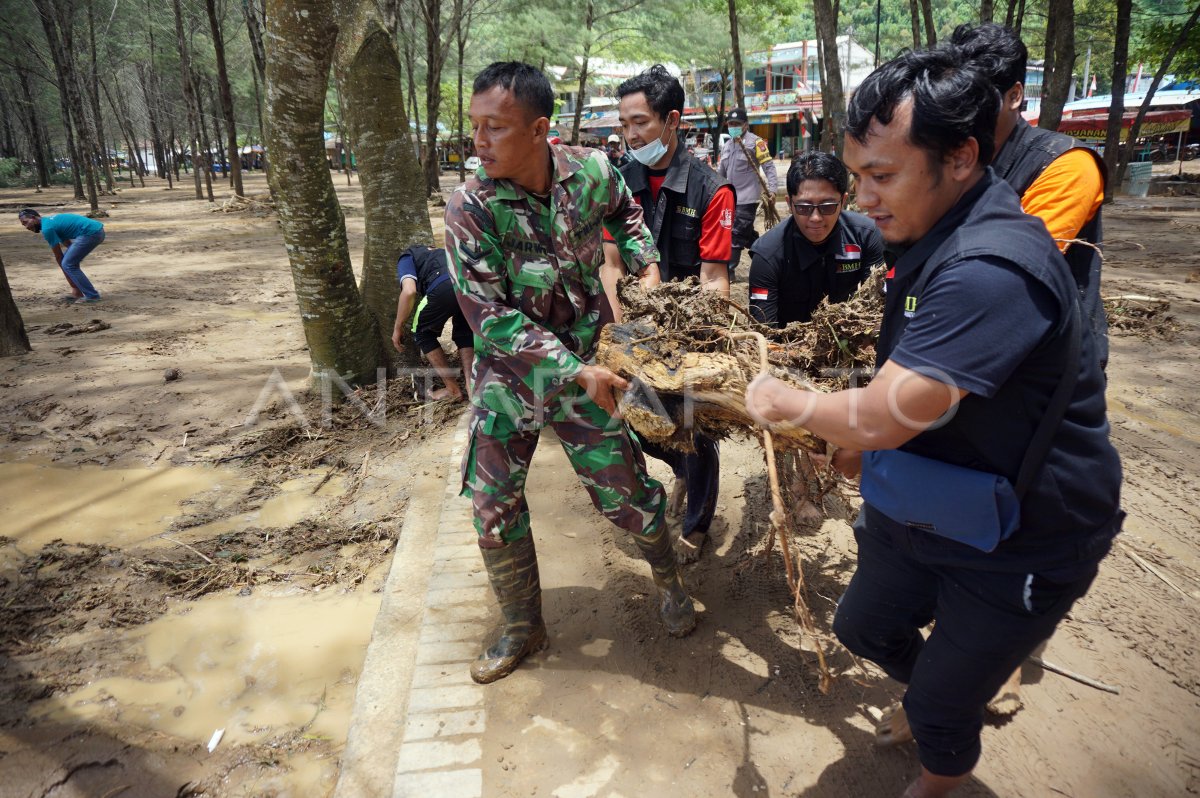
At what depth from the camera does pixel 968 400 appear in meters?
1.45

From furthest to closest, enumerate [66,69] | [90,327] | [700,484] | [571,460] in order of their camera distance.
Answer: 1. [66,69]
2. [90,327]
3. [700,484]
4. [571,460]

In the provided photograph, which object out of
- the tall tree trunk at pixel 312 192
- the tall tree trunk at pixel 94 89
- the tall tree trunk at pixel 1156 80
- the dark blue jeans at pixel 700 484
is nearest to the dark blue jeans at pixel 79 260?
the tall tree trunk at pixel 312 192

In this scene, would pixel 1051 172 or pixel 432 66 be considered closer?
pixel 1051 172

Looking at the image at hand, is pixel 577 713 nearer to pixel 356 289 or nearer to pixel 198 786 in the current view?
pixel 198 786

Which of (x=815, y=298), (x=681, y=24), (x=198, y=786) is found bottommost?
(x=198, y=786)

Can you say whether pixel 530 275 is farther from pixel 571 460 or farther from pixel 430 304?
pixel 430 304

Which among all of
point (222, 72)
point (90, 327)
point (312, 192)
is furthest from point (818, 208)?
point (222, 72)

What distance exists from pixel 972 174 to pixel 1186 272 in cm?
1011

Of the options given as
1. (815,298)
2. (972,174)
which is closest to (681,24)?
(815,298)

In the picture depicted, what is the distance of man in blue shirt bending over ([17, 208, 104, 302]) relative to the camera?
30.6 feet

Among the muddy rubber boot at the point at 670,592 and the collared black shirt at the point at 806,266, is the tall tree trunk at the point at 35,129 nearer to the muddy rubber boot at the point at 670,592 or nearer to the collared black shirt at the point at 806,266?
the collared black shirt at the point at 806,266

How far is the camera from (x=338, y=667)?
2.98 m

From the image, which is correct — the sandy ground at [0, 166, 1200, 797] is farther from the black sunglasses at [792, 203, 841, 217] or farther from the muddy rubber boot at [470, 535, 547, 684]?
the black sunglasses at [792, 203, 841, 217]

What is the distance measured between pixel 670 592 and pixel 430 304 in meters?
3.14
